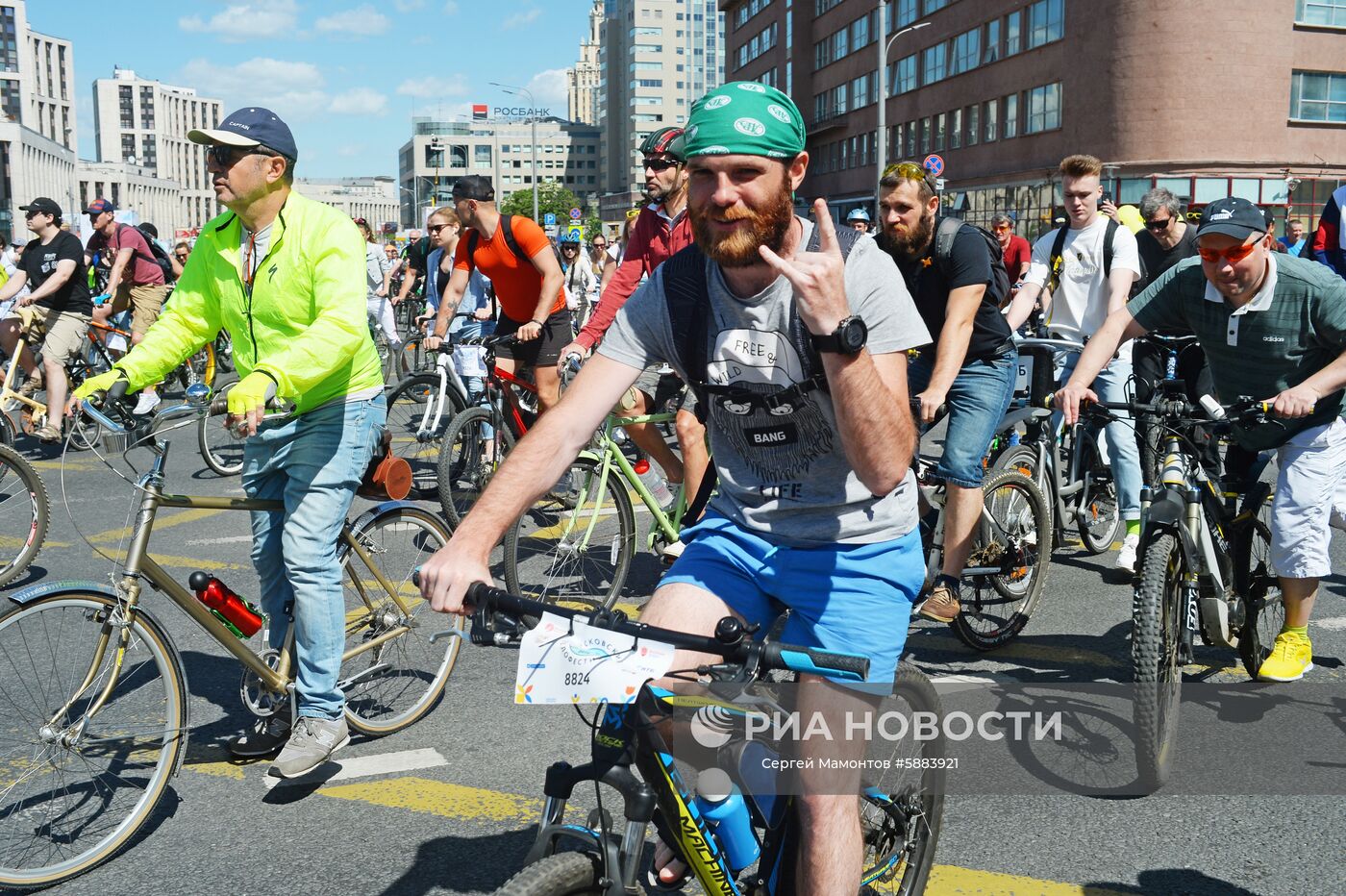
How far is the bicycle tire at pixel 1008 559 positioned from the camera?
5.62m

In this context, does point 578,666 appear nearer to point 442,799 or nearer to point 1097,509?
point 442,799

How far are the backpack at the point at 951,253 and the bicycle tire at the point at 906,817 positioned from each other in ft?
9.00

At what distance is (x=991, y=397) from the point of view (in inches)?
219

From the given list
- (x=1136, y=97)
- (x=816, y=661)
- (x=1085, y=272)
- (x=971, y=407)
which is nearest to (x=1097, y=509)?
(x=1085, y=272)

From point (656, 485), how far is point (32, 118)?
7298 inches

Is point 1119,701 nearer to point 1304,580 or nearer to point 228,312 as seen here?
point 1304,580

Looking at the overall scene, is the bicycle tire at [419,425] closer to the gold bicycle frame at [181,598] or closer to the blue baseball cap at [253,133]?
the gold bicycle frame at [181,598]

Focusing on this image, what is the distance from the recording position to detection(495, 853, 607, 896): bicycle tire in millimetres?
2020

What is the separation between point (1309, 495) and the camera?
15.4 feet

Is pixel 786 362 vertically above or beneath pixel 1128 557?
above

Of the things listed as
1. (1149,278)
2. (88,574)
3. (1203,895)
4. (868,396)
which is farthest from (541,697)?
(1149,278)

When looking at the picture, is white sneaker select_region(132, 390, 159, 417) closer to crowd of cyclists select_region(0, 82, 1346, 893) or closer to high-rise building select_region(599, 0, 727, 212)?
crowd of cyclists select_region(0, 82, 1346, 893)

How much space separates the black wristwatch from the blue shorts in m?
0.59

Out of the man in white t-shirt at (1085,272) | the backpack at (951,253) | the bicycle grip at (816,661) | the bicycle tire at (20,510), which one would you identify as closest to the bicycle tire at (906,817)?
the bicycle grip at (816,661)
